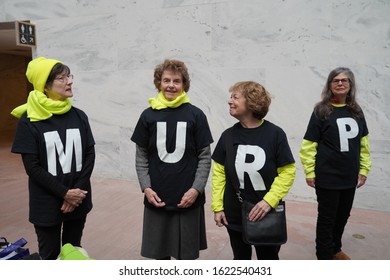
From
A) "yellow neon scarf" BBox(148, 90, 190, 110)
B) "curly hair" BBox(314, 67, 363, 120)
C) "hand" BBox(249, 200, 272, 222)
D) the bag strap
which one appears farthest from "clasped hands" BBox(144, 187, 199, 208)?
"curly hair" BBox(314, 67, 363, 120)

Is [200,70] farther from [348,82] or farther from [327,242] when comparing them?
[327,242]

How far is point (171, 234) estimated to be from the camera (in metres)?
2.16

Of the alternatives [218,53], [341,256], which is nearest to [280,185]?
[341,256]

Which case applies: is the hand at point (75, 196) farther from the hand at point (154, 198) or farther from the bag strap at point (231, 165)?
the bag strap at point (231, 165)

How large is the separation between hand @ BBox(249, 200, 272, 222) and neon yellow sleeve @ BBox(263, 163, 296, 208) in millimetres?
27

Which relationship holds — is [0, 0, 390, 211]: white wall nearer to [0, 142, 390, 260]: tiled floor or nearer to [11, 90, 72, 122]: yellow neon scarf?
[0, 142, 390, 260]: tiled floor

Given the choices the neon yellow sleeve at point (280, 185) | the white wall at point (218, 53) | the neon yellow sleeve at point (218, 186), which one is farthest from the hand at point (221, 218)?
the white wall at point (218, 53)

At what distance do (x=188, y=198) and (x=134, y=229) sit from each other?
5.34ft

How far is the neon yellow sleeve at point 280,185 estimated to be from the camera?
1856 millimetres

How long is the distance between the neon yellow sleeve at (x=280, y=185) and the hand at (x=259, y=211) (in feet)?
0.09

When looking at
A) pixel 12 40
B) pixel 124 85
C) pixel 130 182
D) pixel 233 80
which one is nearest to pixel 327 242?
pixel 233 80

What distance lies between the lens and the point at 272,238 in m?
1.84

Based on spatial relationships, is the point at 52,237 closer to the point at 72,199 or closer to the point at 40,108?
the point at 72,199

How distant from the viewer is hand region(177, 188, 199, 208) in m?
2.06
